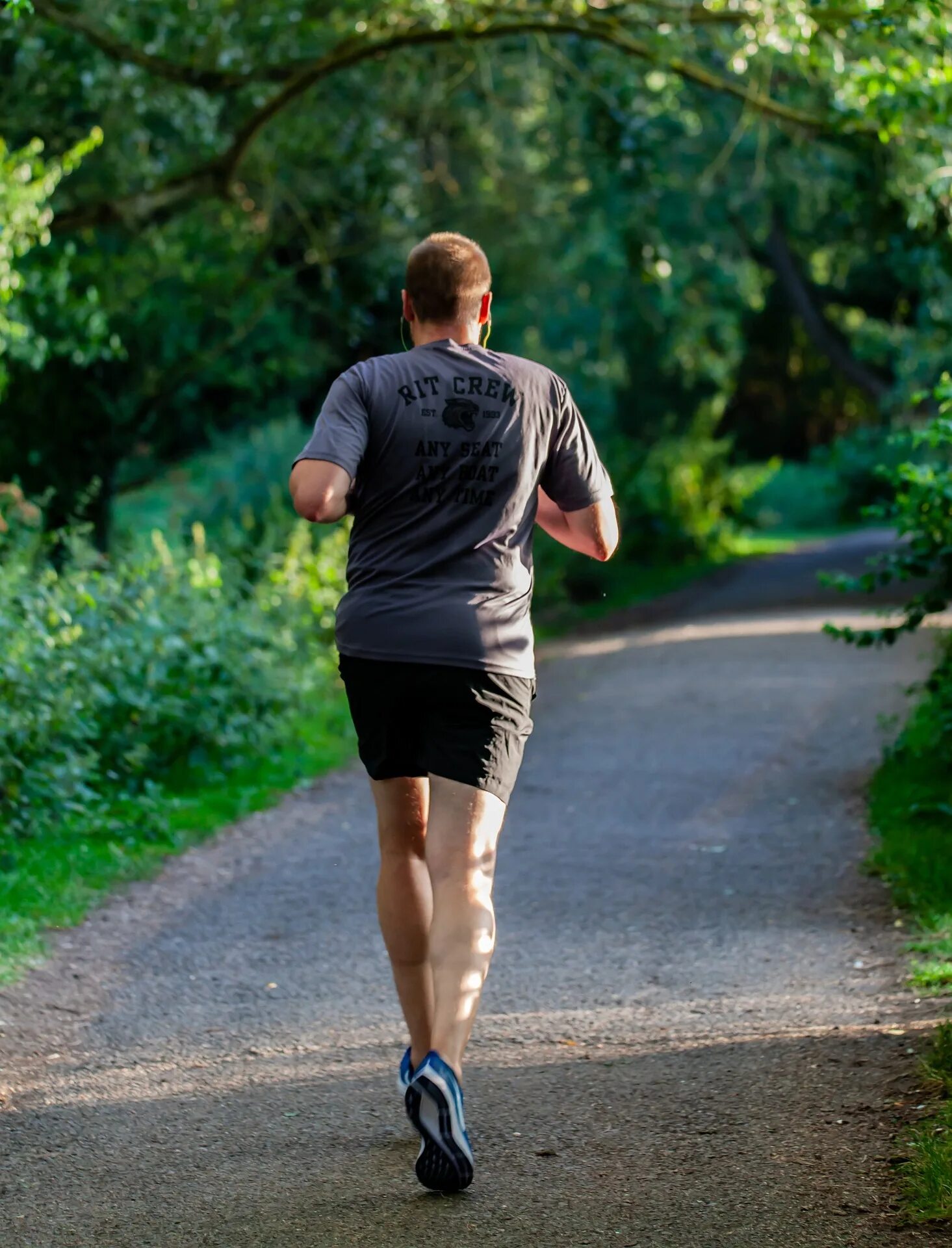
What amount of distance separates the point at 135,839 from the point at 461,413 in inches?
167

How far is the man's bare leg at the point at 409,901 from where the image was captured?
376 cm

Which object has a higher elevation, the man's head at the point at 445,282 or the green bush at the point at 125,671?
the man's head at the point at 445,282

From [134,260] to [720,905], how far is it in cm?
936

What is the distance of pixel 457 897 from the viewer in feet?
11.9

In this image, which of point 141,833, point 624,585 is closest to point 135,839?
point 141,833

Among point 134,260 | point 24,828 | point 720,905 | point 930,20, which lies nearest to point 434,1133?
point 720,905

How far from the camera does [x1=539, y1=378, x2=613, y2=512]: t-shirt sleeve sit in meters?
3.72

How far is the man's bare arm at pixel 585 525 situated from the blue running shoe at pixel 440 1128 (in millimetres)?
1273

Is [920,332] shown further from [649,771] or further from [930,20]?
[649,771]

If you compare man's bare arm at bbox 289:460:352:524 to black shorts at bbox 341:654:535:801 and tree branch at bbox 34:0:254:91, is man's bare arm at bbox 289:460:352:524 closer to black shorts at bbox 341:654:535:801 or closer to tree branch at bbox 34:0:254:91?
black shorts at bbox 341:654:535:801

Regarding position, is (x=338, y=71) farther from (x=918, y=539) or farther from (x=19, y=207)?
(x=918, y=539)

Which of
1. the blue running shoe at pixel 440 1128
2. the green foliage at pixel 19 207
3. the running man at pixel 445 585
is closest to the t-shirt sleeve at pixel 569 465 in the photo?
the running man at pixel 445 585

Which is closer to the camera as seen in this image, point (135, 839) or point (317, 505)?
point (317, 505)

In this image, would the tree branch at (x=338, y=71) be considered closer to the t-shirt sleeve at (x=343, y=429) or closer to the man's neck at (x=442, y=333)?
the man's neck at (x=442, y=333)
